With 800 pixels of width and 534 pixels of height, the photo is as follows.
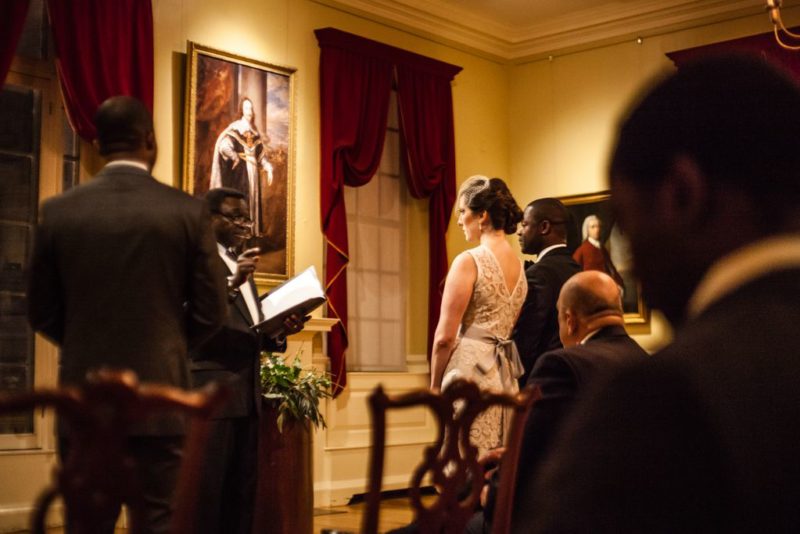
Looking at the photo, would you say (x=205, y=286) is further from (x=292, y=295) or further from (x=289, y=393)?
(x=289, y=393)

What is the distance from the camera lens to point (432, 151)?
27.9ft

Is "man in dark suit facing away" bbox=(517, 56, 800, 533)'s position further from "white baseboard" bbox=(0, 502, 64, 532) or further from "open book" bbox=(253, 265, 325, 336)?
"white baseboard" bbox=(0, 502, 64, 532)

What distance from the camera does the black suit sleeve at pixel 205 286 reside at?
9.56 ft

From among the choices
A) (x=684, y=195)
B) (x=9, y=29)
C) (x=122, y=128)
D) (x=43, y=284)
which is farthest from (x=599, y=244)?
(x=684, y=195)

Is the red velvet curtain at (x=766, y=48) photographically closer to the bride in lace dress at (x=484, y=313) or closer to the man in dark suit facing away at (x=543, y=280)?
the man in dark suit facing away at (x=543, y=280)

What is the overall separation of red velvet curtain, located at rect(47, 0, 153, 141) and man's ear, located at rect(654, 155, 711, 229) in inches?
223

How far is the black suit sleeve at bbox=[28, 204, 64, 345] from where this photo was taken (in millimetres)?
2832

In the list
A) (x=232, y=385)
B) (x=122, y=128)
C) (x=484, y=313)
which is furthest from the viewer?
(x=484, y=313)

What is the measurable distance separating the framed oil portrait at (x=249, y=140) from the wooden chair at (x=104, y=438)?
545cm

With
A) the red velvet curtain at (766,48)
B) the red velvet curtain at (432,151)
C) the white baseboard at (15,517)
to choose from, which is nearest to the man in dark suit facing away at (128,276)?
the white baseboard at (15,517)

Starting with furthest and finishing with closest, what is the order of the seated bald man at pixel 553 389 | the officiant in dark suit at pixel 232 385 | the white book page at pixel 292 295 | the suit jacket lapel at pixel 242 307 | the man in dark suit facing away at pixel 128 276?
the white book page at pixel 292 295
the suit jacket lapel at pixel 242 307
the officiant in dark suit at pixel 232 385
the man in dark suit facing away at pixel 128 276
the seated bald man at pixel 553 389

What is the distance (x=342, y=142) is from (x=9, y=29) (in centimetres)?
281

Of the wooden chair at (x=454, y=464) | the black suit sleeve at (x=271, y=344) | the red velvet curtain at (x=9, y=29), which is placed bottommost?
the wooden chair at (x=454, y=464)

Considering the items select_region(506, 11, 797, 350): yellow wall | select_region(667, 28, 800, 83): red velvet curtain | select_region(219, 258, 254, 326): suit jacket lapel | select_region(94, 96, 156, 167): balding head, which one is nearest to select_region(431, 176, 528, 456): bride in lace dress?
select_region(219, 258, 254, 326): suit jacket lapel
